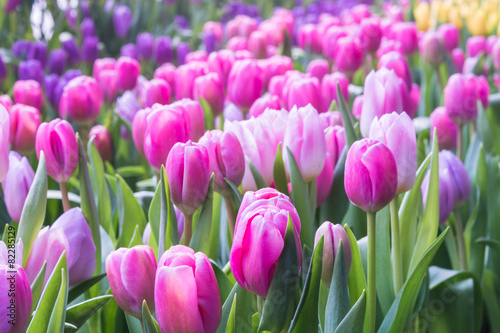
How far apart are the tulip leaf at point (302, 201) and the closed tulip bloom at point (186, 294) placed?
27cm

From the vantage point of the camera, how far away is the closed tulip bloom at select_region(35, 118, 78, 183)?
0.79 m

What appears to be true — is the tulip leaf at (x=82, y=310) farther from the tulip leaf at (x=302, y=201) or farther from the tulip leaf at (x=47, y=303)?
the tulip leaf at (x=302, y=201)

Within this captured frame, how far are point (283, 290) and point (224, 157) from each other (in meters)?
0.21

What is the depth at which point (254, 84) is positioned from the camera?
1.25 m

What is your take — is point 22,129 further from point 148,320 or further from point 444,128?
point 444,128

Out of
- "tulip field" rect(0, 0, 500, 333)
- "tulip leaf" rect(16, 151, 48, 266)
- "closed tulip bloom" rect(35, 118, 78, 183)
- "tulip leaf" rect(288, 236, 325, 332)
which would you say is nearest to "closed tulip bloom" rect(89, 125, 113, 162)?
"tulip field" rect(0, 0, 500, 333)

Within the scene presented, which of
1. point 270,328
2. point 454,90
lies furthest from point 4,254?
point 454,90

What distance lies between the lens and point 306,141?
78 cm

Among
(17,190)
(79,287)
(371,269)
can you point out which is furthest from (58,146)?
(371,269)

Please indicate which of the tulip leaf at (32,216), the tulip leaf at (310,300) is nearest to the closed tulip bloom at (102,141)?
the tulip leaf at (32,216)

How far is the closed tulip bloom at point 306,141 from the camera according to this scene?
78 cm

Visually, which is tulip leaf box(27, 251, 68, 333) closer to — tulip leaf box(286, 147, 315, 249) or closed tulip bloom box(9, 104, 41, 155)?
tulip leaf box(286, 147, 315, 249)

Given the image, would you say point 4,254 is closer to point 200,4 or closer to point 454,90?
point 454,90

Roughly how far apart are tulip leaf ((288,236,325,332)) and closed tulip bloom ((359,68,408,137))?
1.10ft
